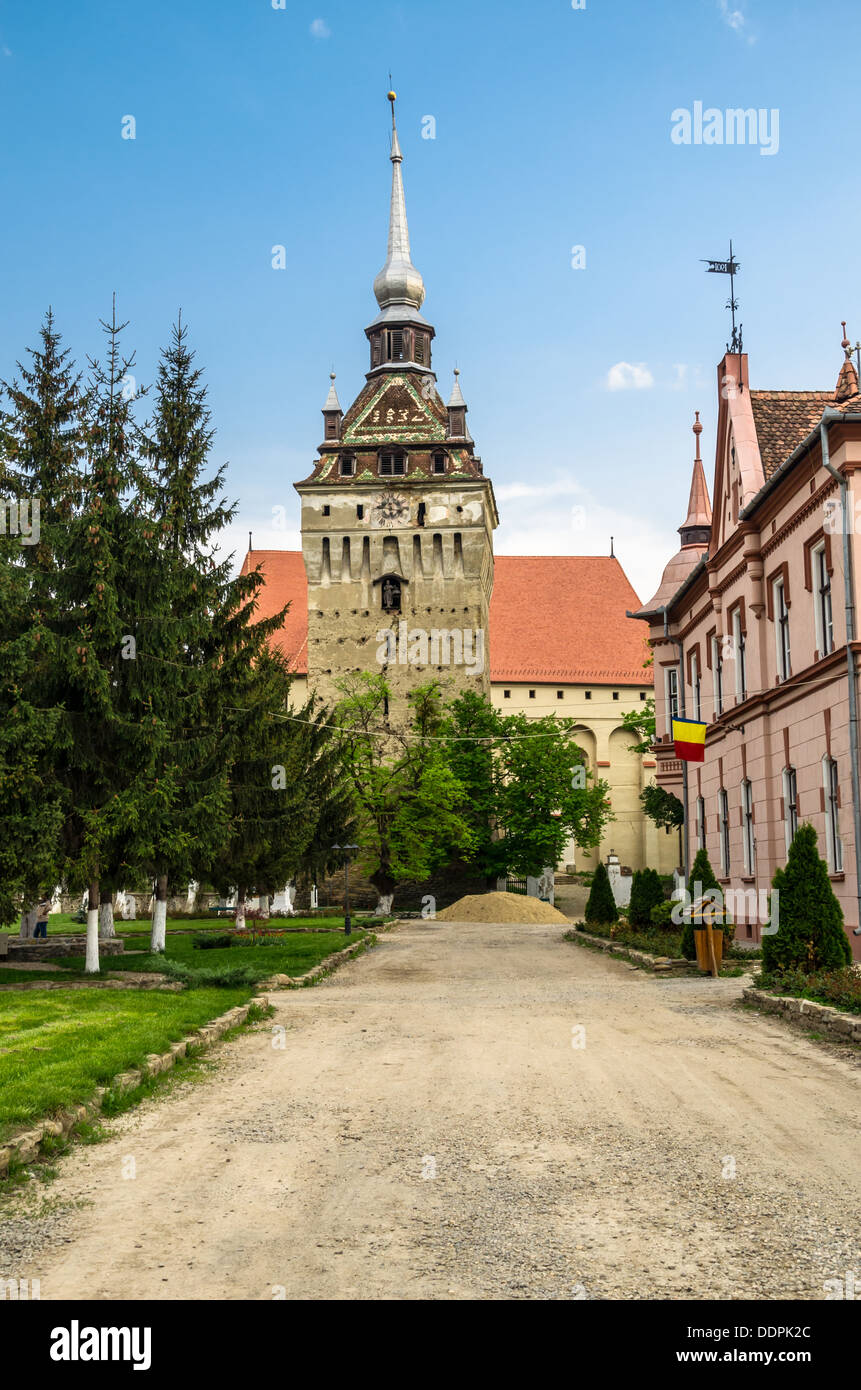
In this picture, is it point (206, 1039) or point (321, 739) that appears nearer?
point (206, 1039)

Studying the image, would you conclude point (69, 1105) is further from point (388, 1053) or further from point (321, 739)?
point (321, 739)

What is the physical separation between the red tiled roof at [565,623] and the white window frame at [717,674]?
41.3 metres

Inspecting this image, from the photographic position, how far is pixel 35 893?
19.8m

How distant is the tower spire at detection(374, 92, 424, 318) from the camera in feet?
232

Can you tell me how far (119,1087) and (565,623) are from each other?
69349 millimetres

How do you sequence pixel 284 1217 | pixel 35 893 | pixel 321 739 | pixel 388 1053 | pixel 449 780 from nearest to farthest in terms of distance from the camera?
pixel 284 1217
pixel 388 1053
pixel 35 893
pixel 321 739
pixel 449 780

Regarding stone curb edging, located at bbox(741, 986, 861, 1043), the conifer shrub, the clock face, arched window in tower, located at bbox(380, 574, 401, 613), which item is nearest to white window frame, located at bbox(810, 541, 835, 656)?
stone curb edging, located at bbox(741, 986, 861, 1043)

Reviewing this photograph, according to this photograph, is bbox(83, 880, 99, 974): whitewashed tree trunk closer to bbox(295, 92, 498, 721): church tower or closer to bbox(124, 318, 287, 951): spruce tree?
bbox(124, 318, 287, 951): spruce tree

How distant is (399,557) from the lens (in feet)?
217

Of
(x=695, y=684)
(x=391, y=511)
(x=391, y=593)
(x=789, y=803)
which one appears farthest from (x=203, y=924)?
(x=391, y=511)

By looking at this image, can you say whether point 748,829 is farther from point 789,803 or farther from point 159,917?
point 159,917

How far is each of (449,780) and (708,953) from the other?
36927 millimetres

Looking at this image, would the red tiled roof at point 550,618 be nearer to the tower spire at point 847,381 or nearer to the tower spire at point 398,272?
the tower spire at point 398,272

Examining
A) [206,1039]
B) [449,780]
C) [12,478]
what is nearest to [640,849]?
[449,780]
